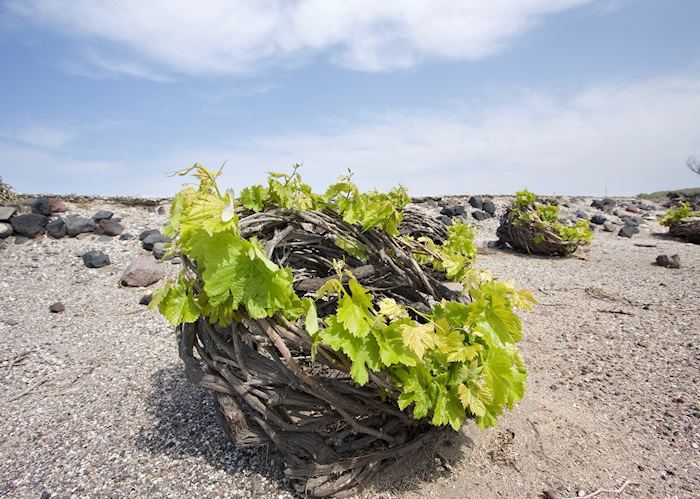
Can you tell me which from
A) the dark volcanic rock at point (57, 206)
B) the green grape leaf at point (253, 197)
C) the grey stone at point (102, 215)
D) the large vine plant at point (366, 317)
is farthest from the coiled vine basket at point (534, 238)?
the dark volcanic rock at point (57, 206)

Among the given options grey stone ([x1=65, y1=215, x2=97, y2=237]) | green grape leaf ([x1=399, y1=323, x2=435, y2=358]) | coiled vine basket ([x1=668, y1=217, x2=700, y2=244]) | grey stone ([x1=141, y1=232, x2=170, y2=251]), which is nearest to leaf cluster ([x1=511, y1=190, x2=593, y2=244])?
coiled vine basket ([x1=668, y1=217, x2=700, y2=244])

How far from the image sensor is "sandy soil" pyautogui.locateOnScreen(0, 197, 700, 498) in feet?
6.53

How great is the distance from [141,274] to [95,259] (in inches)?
39.9

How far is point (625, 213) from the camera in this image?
12.1 m

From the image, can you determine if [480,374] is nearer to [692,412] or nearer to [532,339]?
[692,412]

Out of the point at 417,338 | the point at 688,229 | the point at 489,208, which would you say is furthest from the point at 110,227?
the point at 688,229

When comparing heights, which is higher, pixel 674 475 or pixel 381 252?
pixel 381 252

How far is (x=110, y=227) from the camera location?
6.68 metres

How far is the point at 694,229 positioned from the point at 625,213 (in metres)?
3.97

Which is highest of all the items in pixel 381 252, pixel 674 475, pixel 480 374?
pixel 381 252

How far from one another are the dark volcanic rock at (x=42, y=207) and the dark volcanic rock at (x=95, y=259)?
6.17 ft

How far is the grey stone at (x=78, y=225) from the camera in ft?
21.1

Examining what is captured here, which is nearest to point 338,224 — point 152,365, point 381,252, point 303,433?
point 381,252

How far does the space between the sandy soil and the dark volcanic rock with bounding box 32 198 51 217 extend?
243 centimetres
